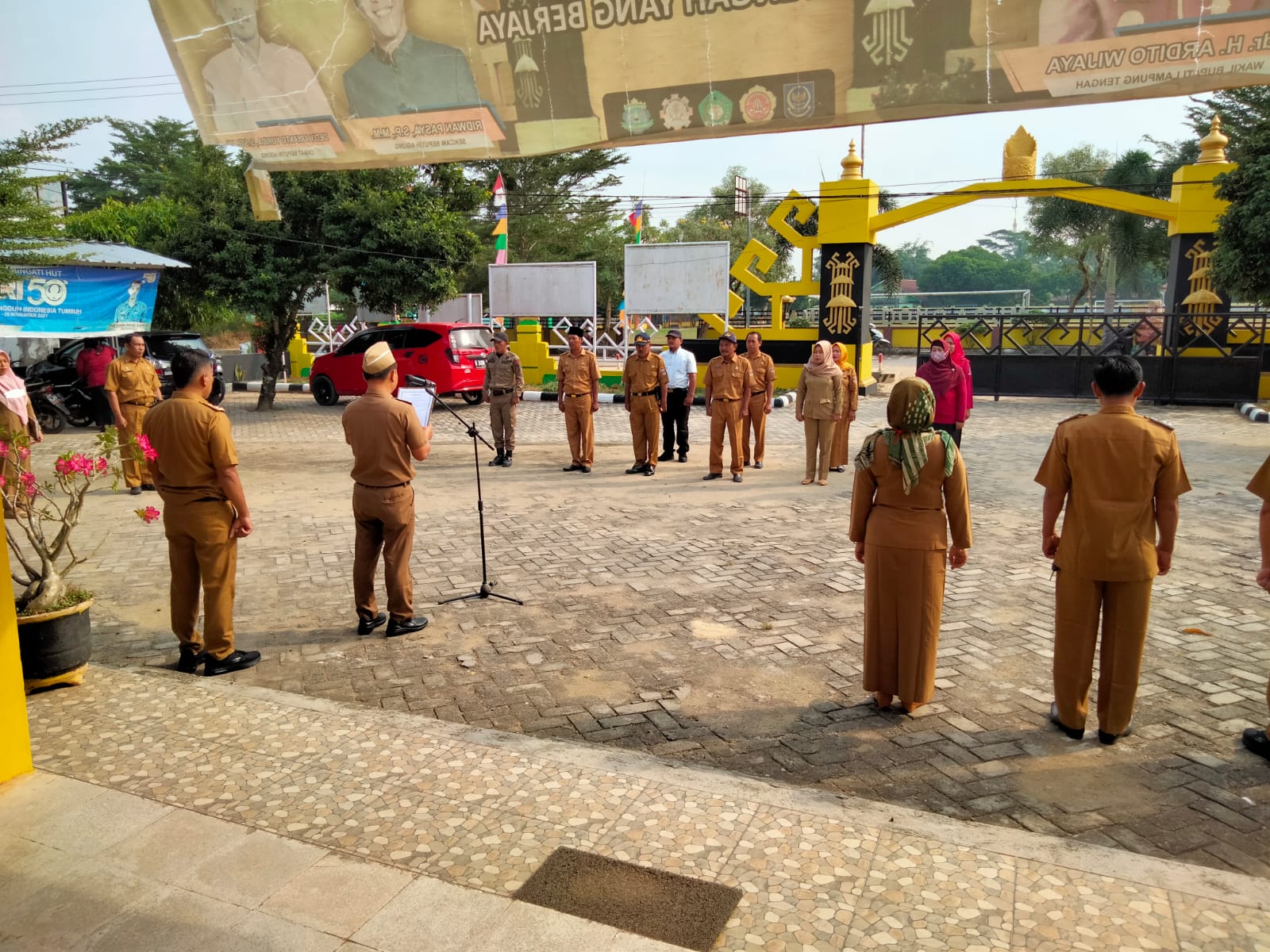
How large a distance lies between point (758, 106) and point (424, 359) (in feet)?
47.5

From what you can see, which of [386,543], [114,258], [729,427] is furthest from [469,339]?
[386,543]

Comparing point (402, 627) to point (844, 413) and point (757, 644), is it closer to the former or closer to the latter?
point (757, 644)

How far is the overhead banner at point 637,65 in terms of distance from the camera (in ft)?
12.6

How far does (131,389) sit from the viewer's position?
10086 millimetres

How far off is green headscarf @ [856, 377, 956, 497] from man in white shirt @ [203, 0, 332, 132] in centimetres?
369

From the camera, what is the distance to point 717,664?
530 cm

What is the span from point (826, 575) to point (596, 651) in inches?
91.9

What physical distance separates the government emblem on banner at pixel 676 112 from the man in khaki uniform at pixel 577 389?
6.55 metres

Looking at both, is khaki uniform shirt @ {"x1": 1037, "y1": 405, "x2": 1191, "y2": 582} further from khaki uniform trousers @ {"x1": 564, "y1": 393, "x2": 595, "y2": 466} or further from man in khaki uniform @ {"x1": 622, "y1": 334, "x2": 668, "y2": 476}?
khaki uniform trousers @ {"x1": 564, "y1": 393, "x2": 595, "y2": 466}

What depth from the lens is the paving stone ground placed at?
3.94 metres

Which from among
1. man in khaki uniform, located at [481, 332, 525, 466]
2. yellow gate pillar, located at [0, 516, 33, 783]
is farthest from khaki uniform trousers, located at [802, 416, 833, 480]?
yellow gate pillar, located at [0, 516, 33, 783]

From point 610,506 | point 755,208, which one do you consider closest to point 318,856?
point 610,506

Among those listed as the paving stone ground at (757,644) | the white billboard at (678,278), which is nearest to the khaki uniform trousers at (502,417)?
the paving stone ground at (757,644)

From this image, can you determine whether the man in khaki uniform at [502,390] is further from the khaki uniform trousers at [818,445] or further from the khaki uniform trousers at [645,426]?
the khaki uniform trousers at [818,445]
